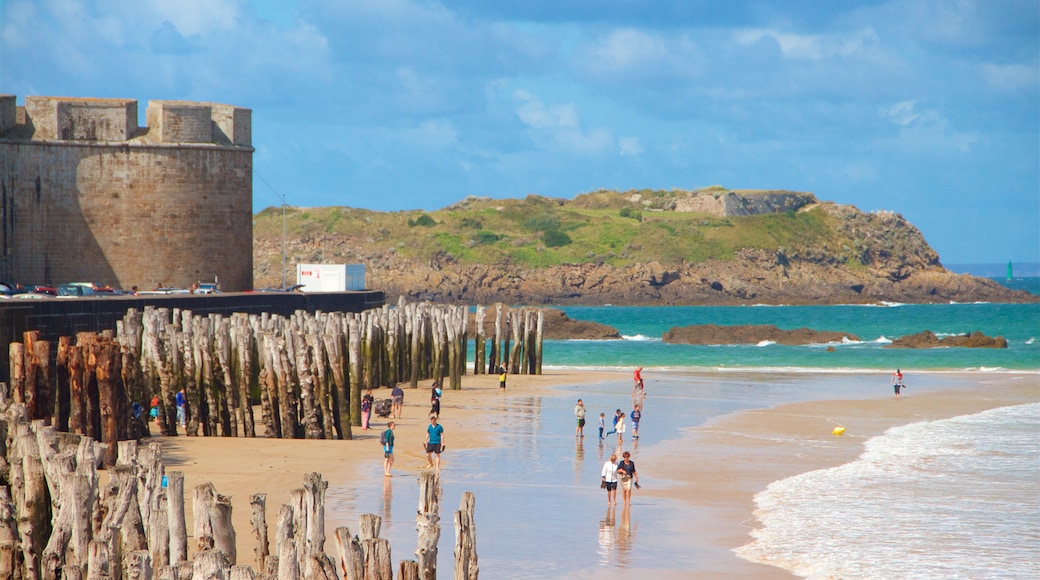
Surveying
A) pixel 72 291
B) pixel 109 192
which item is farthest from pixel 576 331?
pixel 72 291

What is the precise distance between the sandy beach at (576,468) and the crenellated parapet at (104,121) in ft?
35.6

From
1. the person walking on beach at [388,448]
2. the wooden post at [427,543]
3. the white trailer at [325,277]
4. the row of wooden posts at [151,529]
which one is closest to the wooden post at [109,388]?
the person walking on beach at [388,448]

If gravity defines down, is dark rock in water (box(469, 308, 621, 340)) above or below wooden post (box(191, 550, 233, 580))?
above

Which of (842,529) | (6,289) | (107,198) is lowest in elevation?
(842,529)

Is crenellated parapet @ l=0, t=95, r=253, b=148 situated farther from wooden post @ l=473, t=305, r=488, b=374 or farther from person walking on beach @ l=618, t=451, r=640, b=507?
person walking on beach @ l=618, t=451, r=640, b=507

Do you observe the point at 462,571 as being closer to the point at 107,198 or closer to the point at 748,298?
the point at 107,198

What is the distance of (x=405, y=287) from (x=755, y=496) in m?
101

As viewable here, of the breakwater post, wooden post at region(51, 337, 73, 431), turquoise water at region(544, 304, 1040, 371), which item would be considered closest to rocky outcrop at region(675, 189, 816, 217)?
turquoise water at region(544, 304, 1040, 371)

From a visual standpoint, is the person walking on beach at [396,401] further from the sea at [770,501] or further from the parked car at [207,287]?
the parked car at [207,287]

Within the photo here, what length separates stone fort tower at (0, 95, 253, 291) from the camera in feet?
113

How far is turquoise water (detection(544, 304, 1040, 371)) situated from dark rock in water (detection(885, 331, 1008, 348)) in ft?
2.72

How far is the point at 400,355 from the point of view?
1373 inches

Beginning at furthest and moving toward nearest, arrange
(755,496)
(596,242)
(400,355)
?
(596,242)
(400,355)
(755,496)

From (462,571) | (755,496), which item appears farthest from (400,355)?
(462,571)
